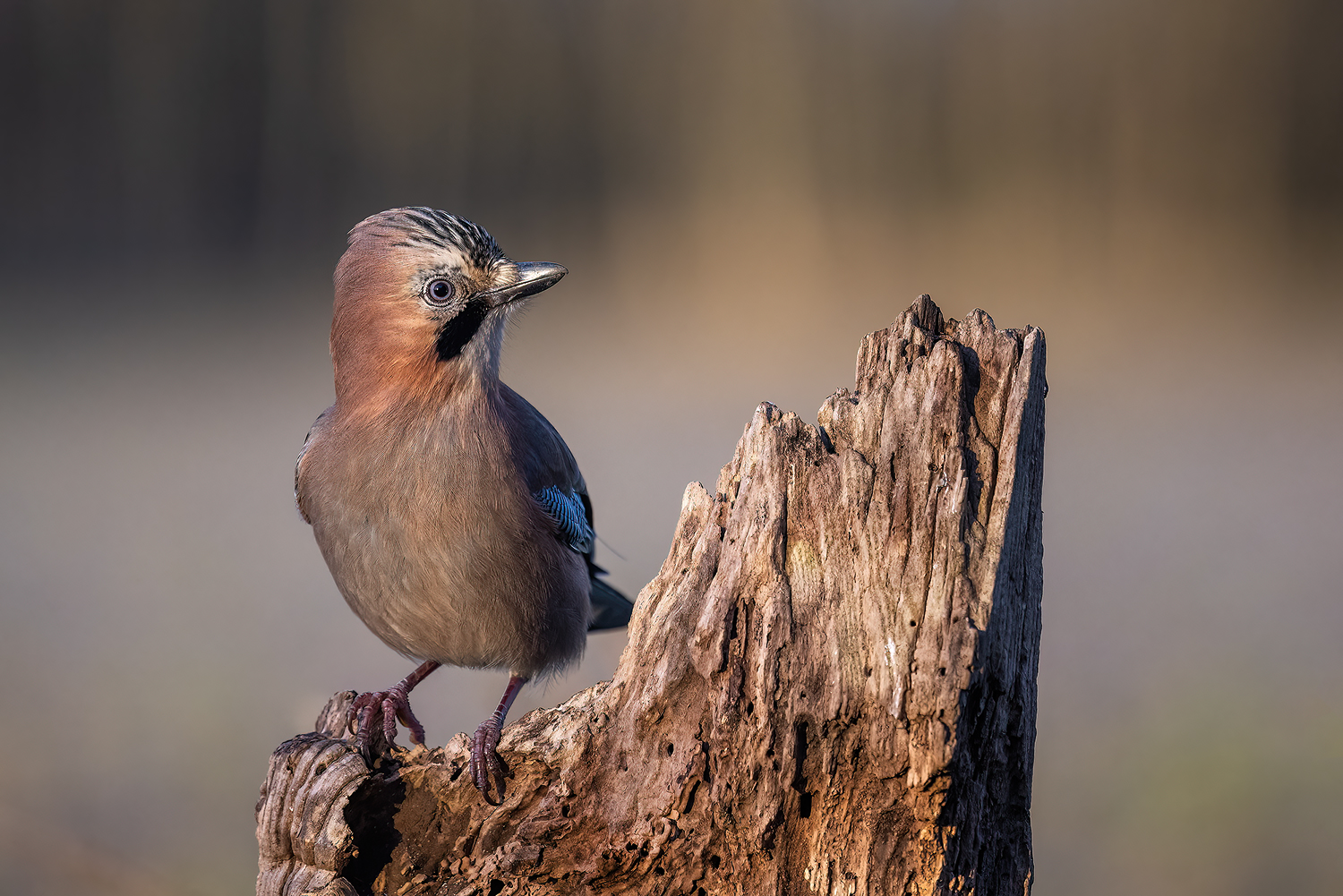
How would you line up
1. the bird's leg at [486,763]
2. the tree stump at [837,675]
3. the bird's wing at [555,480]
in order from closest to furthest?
the tree stump at [837,675]
the bird's leg at [486,763]
the bird's wing at [555,480]

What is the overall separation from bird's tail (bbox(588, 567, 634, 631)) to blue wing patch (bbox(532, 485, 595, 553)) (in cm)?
29

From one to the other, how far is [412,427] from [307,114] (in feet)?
22.8

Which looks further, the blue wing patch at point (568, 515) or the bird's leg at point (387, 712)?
the blue wing patch at point (568, 515)

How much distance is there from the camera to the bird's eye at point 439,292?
3.15 meters

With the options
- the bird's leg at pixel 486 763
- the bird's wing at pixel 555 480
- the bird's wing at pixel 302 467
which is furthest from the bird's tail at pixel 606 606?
the bird's leg at pixel 486 763

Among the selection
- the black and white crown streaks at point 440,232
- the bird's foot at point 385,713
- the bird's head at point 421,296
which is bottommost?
the bird's foot at point 385,713

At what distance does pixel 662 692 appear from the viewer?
2.12 metres

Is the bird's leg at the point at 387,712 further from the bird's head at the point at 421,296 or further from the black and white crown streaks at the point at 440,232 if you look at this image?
the black and white crown streaks at the point at 440,232

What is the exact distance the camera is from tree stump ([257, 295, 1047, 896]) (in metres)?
1.95

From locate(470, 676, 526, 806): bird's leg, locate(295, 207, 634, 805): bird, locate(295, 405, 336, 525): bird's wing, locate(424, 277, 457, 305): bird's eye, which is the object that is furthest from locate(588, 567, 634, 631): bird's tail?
locate(470, 676, 526, 806): bird's leg

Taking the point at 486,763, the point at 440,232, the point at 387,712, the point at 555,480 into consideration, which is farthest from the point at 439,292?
the point at 486,763

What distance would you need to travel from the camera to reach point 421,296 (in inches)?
124
